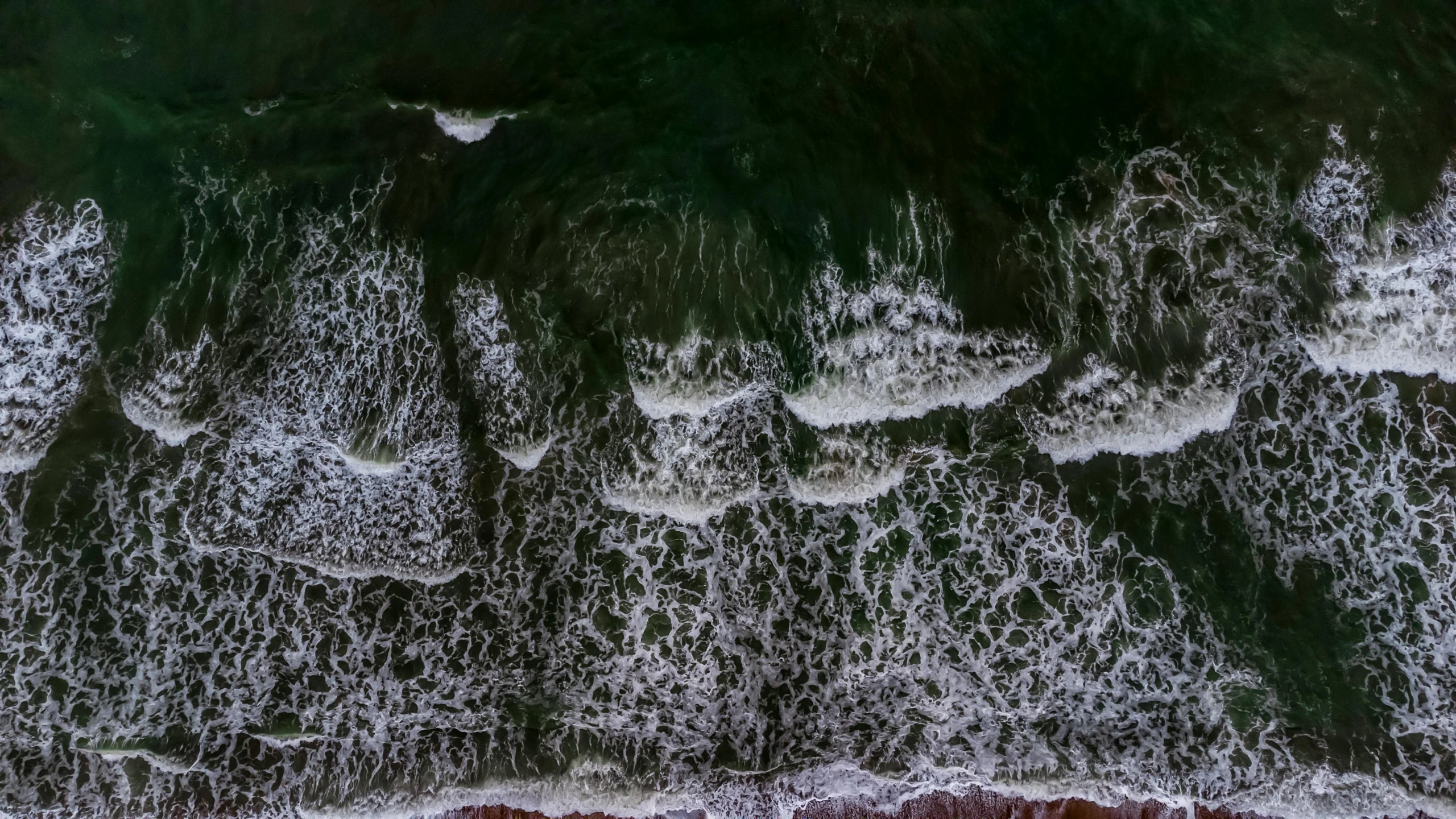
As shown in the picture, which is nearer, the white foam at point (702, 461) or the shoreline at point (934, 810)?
the white foam at point (702, 461)

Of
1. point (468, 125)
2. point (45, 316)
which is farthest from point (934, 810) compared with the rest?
point (45, 316)

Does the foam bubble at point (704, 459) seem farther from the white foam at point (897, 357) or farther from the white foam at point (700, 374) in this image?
the white foam at point (897, 357)

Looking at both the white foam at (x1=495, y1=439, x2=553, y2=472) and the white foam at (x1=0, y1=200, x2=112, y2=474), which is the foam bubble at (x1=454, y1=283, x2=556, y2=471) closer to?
the white foam at (x1=495, y1=439, x2=553, y2=472)

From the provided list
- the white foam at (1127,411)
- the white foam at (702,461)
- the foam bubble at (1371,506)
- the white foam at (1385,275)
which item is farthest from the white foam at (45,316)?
the white foam at (1385,275)

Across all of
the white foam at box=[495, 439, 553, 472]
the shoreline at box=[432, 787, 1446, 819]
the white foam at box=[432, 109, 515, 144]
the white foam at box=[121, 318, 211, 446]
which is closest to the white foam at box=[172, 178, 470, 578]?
the white foam at box=[121, 318, 211, 446]

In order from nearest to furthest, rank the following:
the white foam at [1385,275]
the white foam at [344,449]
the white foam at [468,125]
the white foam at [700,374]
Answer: the white foam at [1385,275], the white foam at [700,374], the white foam at [344,449], the white foam at [468,125]

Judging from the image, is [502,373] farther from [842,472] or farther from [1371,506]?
[1371,506]
